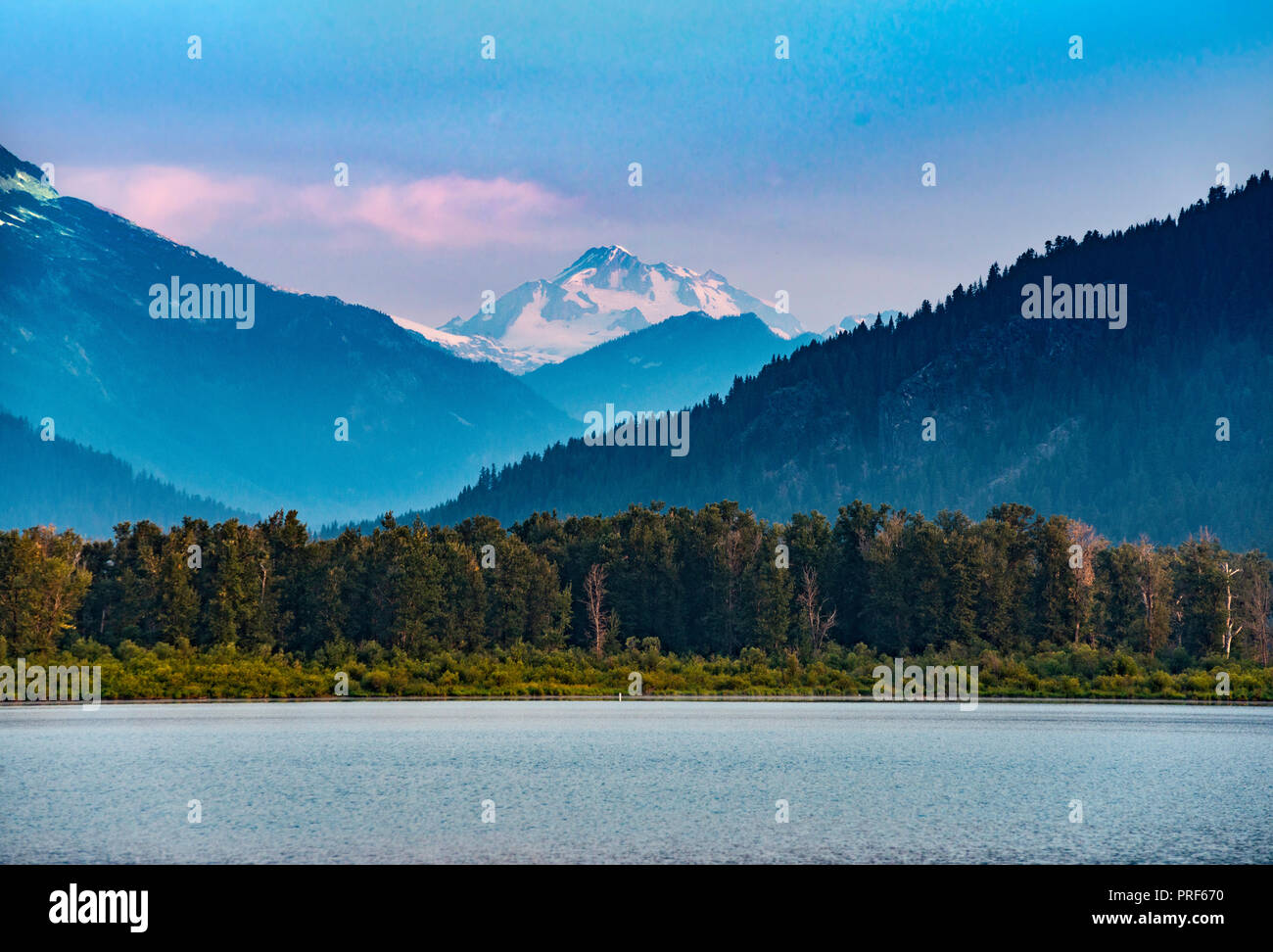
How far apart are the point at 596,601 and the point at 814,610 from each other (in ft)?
56.5

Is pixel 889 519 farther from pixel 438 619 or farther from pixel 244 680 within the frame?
pixel 244 680

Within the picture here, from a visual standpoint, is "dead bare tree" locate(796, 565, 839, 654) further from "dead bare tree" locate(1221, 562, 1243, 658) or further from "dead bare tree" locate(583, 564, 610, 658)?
"dead bare tree" locate(1221, 562, 1243, 658)

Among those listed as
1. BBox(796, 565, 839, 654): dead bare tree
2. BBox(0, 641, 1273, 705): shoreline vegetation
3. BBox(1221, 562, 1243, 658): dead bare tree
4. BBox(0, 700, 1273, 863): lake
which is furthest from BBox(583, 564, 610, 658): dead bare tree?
BBox(1221, 562, 1243, 658): dead bare tree

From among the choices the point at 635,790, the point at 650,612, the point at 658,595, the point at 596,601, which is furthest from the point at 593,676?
the point at 635,790

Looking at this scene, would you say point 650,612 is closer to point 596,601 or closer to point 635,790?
point 596,601

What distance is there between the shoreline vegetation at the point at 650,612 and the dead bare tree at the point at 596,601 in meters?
0.37

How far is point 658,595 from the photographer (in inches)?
4510

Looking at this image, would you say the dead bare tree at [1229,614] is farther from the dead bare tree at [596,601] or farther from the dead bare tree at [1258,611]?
the dead bare tree at [596,601]

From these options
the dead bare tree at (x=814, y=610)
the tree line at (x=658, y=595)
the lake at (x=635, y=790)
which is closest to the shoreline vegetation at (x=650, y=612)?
the tree line at (x=658, y=595)

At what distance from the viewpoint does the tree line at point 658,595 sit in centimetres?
9731

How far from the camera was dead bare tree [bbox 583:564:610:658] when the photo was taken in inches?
4269

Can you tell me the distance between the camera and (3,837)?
110ft
